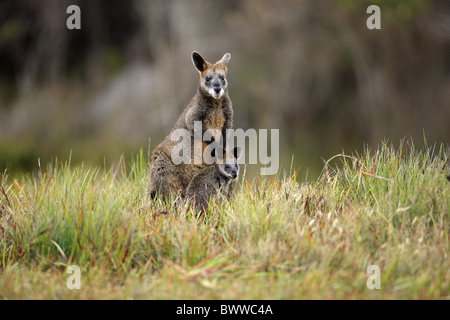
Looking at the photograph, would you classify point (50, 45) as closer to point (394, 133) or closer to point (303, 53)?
point (303, 53)

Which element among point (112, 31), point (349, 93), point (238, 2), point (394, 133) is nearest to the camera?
point (394, 133)

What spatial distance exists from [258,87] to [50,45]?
8.66m

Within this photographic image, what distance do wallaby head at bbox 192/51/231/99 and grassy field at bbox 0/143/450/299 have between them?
3.99 feet

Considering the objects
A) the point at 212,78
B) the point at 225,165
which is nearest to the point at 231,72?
the point at 225,165

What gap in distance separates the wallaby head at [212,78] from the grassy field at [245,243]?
47.9 inches

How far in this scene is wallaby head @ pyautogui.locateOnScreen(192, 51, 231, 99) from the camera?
614cm

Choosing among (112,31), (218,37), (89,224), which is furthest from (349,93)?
(89,224)

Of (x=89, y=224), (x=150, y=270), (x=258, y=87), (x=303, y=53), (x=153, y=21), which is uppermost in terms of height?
(x=153, y=21)

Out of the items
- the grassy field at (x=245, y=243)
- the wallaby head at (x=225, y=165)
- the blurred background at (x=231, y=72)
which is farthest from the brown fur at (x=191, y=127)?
the blurred background at (x=231, y=72)

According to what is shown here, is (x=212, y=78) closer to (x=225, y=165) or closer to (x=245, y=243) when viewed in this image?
(x=225, y=165)

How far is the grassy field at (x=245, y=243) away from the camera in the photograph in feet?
14.5

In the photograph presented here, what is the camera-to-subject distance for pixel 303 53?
20.2 meters

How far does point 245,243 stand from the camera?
4.96m

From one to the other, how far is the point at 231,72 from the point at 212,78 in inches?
588
